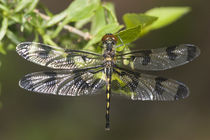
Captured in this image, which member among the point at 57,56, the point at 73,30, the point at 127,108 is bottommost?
the point at 127,108

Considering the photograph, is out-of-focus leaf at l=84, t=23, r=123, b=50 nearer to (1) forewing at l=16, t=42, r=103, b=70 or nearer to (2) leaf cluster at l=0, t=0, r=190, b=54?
(2) leaf cluster at l=0, t=0, r=190, b=54

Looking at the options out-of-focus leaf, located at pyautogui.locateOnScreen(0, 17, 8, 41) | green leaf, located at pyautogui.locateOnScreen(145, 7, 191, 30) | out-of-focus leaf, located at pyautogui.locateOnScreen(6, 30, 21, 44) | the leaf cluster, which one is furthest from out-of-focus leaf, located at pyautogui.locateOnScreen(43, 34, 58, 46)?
green leaf, located at pyautogui.locateOnScreen(145, 7, 191, 30)

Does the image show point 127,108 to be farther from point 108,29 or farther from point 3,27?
point 3,27

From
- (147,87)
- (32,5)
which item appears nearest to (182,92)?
(147,87)

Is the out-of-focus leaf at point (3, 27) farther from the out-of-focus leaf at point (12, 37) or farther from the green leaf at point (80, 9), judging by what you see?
the green leaf at point (80, 9)

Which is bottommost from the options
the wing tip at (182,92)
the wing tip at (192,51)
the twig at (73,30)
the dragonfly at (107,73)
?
the wing tip at (182,92)

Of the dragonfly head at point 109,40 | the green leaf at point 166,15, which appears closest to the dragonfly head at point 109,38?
the dragonfly head at point 109,40
